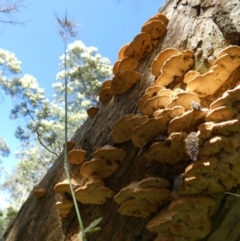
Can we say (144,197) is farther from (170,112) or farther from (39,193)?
(39,193)

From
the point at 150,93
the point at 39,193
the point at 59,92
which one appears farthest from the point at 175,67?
the point at 59,92

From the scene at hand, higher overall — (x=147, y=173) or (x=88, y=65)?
(x=88, y=65)

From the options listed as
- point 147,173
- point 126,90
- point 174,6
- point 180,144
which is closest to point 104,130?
point 126,90

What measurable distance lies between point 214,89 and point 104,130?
0.73 m

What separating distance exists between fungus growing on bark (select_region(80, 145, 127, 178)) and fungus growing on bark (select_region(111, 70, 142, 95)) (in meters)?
0.47

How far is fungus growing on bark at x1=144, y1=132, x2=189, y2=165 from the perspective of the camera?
156 cm

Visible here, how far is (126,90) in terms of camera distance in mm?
2123

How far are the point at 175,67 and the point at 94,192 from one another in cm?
83

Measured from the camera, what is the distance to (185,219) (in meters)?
1.47

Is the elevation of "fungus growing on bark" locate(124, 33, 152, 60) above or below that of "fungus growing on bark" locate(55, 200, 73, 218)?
above

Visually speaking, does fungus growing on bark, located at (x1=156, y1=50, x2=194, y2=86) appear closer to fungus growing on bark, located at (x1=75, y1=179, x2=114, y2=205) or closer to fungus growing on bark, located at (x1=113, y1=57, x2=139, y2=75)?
fungus growing on bark, located at (x1=113, y1=57, x2=139, y2=75)

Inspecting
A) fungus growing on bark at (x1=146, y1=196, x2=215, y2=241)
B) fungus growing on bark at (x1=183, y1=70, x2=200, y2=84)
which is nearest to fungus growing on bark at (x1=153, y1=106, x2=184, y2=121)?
fungus growing on bark at (x1=183, y1=70, x2=200, y2=84)

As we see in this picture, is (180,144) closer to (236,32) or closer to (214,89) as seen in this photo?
(214,89)

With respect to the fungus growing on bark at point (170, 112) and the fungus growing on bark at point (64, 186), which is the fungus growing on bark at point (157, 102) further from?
the fungus growing on bark at point (64, 186)
